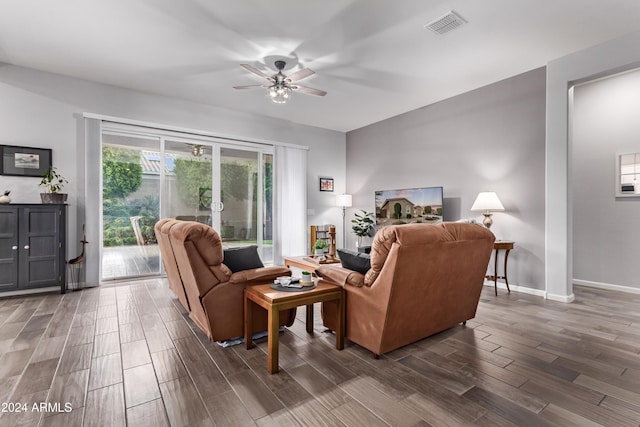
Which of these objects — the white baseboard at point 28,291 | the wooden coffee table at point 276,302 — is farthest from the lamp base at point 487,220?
the white baseboard at point 28,291

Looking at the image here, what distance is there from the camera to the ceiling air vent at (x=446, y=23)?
2.84 meters

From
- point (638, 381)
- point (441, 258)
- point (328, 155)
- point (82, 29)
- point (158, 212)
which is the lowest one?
point (638, 381)

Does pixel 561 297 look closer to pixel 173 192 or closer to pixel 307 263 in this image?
pixel 307 263

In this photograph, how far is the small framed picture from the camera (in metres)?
6.76

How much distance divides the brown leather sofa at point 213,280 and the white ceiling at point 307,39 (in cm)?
206

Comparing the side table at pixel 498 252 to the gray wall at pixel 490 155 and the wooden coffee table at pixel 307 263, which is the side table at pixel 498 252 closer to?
the gray wall at pixel 490 155

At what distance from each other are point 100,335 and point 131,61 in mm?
3110

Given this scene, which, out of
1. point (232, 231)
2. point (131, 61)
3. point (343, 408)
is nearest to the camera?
point (343, 408)

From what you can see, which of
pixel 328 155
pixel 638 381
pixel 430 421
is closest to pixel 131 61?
pixel 328 155

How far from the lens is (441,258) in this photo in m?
2.28

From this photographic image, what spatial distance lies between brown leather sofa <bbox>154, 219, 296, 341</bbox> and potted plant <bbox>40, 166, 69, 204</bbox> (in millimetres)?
2379

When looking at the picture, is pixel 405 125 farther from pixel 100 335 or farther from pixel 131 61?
pixel 100 335

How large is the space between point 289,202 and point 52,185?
3618 mm

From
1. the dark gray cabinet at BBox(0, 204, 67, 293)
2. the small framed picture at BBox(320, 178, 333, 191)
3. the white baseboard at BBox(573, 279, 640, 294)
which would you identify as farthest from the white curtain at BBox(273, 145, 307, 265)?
the white baseboard at BBox(573, 279, 640, 294)
